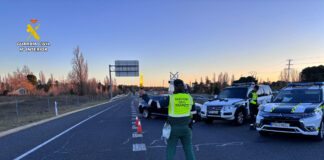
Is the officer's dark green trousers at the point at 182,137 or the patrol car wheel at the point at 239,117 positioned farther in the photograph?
the patrol car wheel at the point at 239,117

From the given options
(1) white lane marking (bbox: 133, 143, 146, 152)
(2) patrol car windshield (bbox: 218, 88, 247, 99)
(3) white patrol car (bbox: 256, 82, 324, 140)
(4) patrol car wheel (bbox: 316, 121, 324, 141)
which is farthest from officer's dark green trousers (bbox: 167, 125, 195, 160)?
(2) patrol car windshield (bbox: 218, 88, 247, 99)

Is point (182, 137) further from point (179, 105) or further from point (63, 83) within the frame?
point (63, 83)

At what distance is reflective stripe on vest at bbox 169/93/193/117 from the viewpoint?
152 inches

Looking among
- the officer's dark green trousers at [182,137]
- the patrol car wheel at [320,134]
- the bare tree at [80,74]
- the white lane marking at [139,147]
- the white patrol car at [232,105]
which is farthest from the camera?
the bare tree at [80,74]

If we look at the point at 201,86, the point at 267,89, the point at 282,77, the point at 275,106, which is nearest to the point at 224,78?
the point at 201,86

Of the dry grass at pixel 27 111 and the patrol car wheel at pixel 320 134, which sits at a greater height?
the patrol car wheel at pixel 320 134

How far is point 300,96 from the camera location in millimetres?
7230

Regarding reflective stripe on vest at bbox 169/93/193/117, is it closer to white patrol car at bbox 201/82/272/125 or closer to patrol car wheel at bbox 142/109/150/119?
white patrol car at bbox 201/82/272/125

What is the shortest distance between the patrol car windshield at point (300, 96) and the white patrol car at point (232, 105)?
2.17 m

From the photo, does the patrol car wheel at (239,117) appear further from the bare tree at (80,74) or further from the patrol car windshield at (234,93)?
the bare tree at (80,74)

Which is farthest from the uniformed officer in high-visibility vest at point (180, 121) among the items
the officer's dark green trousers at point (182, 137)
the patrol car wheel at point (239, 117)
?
the patrol car wheel at point (239, 117)

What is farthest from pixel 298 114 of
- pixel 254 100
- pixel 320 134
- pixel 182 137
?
pixel 182 137

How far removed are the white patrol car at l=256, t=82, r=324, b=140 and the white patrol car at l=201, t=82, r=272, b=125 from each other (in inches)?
87.5

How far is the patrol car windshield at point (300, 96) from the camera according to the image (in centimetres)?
688
